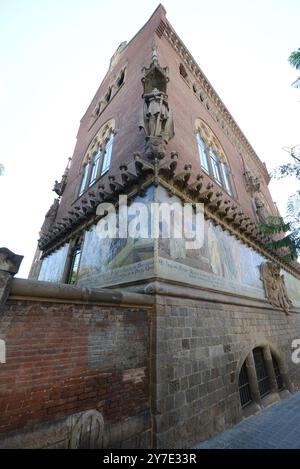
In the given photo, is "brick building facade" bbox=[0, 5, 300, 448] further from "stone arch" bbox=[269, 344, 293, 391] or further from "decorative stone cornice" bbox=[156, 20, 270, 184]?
"decorative stone cornice" bbox=[156, 20, 270, 184]

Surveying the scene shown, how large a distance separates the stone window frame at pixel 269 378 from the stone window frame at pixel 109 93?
14.0 metres

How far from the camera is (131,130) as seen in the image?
27.1 feet

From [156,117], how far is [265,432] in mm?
8284

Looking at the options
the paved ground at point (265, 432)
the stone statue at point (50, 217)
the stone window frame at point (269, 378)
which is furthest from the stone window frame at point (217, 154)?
the stone statue at point (50, 217)

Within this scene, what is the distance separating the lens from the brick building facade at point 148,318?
2639 mm

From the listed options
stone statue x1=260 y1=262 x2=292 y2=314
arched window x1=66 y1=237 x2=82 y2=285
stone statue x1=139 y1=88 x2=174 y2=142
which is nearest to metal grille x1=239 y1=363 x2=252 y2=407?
stone statue x1=260 y1=262 x2=292 y2=314

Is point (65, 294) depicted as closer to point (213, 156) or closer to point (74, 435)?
point (74, 435)

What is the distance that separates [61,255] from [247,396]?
830cm

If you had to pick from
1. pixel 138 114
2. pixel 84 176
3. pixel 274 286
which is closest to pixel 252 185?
pixel 274 286

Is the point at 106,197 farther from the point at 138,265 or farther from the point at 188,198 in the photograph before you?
the point at 138,265

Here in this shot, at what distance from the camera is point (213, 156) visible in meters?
11.8

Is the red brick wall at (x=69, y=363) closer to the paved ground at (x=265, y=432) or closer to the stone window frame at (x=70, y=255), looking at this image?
the paved ground at (x=265, y=432)

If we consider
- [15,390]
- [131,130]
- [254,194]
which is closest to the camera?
[15,390]

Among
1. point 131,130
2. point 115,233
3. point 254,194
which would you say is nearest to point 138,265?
point 115,233
